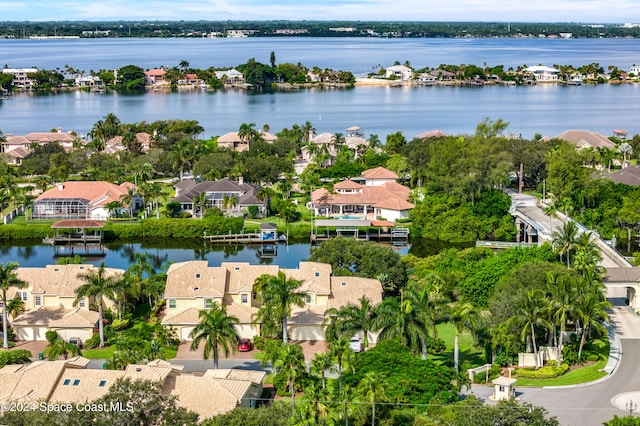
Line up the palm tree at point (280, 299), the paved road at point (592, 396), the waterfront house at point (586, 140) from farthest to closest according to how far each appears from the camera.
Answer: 1. the waterfront house at point (586, 140)
2. the palm tree at point (280, 299)
3. the paved road at point (592, 396)

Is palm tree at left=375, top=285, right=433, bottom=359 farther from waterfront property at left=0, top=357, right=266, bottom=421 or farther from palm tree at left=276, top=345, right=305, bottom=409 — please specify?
waterfront property at left=0, top=357, right=266, bottom=421

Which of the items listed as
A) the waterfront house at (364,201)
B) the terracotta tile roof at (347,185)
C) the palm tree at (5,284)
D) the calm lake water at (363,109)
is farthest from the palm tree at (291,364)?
the calm lake water at (363,109)

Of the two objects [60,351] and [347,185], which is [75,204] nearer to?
[347,185]

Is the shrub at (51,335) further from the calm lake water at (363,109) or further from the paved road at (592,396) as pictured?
the calm lake water at (363,109)

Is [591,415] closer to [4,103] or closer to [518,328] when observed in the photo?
[518,328]

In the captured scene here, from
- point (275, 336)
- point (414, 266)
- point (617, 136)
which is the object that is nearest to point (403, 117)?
point (617, 136)
